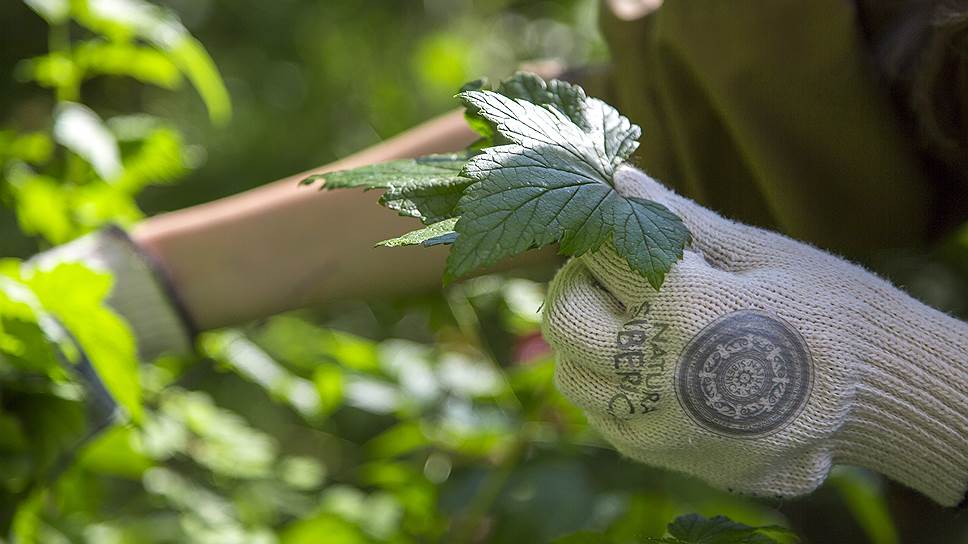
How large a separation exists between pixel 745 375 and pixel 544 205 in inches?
6.5

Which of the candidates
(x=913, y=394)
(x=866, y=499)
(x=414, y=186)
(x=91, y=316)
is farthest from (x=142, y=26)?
(x=866, y=499)

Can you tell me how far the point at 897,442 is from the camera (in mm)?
666

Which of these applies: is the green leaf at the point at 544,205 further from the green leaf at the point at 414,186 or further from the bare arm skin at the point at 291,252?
the bare arm skin at the point at 291,252

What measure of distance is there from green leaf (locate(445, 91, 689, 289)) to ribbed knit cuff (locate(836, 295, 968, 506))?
17cm

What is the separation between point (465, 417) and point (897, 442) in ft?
1.55

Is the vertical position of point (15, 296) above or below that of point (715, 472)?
above

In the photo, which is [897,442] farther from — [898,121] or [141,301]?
[141,301]

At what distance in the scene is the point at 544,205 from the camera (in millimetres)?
520

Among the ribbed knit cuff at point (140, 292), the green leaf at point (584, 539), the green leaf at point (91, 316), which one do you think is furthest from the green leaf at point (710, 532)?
the ribbed knit cuff at point (140, 292)

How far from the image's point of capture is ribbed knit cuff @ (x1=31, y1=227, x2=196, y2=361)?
0.93m

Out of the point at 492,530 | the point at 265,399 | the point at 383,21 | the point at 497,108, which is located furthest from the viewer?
the point at 383,21

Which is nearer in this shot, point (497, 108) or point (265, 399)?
point (497, 108)

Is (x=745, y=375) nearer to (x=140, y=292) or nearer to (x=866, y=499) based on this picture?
(x=866, y=499)

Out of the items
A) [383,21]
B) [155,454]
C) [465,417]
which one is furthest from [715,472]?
[383,21]
